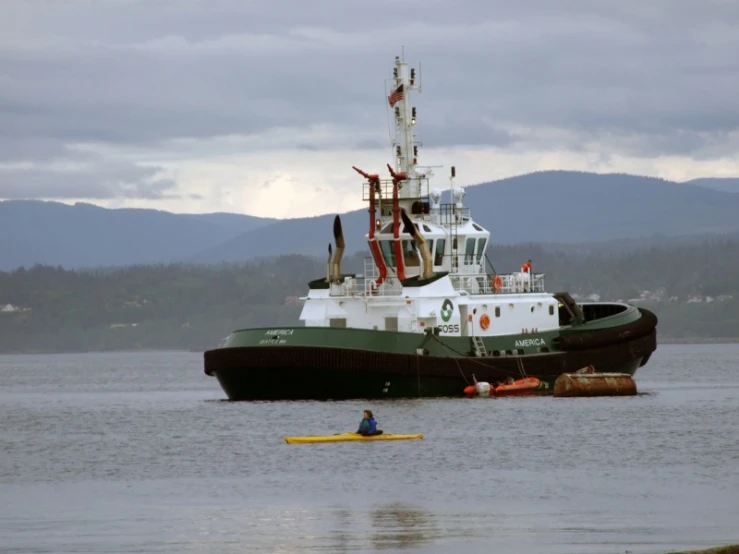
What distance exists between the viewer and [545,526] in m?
30.2

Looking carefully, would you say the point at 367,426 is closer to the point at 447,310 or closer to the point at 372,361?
the point at 372,361

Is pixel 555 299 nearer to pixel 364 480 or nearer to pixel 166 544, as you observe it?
pixel 364 480

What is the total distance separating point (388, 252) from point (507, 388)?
6.39 meters

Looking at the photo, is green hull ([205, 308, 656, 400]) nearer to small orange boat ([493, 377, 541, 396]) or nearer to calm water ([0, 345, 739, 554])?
small orange boat ([493, 377, 541, 396])

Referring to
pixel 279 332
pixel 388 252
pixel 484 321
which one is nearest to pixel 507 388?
pixel 484 321

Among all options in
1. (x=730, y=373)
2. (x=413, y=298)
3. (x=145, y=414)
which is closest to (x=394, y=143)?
(x=413, y=298)

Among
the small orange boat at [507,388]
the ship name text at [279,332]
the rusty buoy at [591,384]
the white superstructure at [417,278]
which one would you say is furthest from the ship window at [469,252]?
the ship name text at [279,332]

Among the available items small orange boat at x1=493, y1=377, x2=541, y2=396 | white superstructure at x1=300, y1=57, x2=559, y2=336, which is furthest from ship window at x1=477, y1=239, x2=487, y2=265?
small orange boat at x1=493, y1=377, x2=541, y2=396

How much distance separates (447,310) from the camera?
57.7 metres

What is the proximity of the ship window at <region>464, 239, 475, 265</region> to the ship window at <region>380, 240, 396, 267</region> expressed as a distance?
2909 mm

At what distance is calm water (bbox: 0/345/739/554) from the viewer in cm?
2934

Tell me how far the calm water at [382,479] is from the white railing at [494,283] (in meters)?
4.35

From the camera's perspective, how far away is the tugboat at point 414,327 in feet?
180

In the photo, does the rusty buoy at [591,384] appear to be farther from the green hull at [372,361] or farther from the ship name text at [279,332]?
the ship name text at [279,332]
